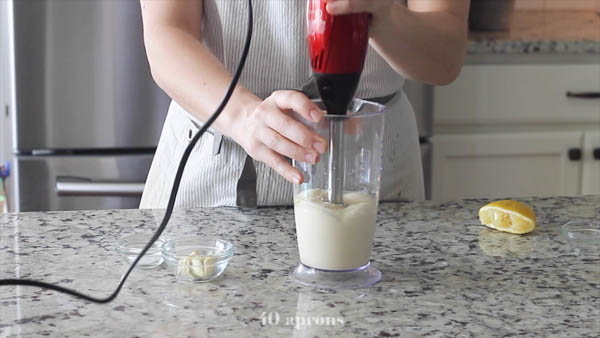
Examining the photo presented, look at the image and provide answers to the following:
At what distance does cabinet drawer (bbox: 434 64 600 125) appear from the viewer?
2201 millimetres

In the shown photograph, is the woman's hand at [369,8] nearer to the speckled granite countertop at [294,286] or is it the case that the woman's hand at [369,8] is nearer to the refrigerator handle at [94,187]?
the speckled granite countertop at [294,286]

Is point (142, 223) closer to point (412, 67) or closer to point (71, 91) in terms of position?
point (412, 67)

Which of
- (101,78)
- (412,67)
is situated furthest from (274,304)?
(101,78)

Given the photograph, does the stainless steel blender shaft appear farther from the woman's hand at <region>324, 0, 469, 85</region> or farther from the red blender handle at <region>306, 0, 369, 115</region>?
the woman's hand at <region>324, 0, 469, 85</region>

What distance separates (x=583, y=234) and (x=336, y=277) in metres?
0.31

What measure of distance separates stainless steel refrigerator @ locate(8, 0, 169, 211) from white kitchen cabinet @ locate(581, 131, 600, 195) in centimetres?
116

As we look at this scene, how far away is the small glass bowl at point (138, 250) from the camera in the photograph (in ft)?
2.59

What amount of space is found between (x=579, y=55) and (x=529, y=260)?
5.09 ft

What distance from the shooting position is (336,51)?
2.39ft

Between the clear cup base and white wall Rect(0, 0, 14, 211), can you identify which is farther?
white wall Rect(0, 0, 14, 211)

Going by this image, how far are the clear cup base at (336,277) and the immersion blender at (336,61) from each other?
0.07 m

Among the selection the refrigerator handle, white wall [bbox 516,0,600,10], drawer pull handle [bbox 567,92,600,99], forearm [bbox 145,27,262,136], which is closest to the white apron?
forearm [bbox 145,27,262,136]

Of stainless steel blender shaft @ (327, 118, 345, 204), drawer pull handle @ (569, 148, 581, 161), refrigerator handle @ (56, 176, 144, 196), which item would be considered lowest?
refrigerator handle @ (56, 176, 144, 196)

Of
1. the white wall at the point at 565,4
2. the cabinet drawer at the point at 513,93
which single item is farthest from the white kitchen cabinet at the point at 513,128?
the white wall at the point at 565,4
